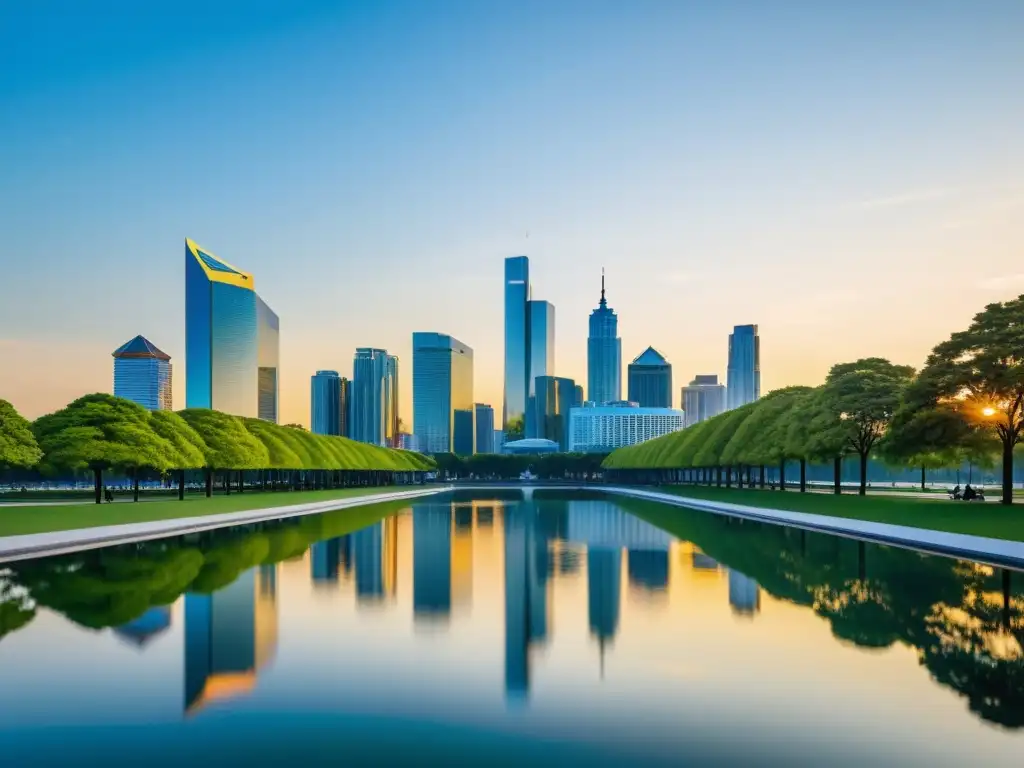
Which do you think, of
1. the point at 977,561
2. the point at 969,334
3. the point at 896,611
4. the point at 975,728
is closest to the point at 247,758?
the point at 975,728

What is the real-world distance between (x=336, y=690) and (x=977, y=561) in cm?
1883

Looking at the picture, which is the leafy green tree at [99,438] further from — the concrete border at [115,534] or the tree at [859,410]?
the tree at [859,410]

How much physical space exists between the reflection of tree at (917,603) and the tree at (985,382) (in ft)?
49.8

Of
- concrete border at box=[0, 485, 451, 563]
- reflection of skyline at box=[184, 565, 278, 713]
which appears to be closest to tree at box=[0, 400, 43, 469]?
concrete border at box=[0, 485, 451, 563]

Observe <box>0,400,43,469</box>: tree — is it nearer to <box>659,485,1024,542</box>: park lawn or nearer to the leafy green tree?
the leafy green tree

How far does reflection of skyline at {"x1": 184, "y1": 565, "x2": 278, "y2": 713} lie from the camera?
10.6 meters

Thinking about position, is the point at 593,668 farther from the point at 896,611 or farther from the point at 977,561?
the point at 977,561

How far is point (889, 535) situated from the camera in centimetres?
2961

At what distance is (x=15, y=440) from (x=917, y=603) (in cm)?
4497

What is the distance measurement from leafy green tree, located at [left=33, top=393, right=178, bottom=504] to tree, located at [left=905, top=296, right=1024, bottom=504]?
39595 mm

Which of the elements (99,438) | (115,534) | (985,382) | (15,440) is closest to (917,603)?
(115,534)

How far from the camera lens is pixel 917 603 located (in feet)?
53.5

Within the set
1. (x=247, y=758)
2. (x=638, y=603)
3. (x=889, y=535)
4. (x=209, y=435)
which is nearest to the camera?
(x=247, y=758)

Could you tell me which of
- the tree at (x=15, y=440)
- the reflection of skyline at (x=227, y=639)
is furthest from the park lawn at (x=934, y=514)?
the tree at (x=15, y=440)
